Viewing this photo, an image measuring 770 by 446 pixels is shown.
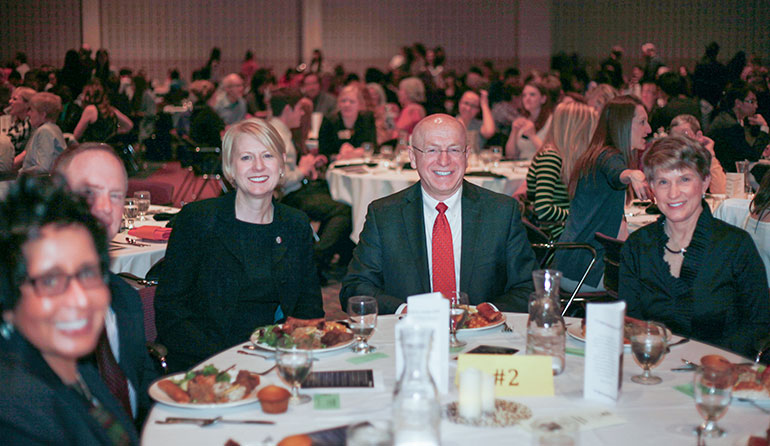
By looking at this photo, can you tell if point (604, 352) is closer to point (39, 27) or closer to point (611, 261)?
point (611, 261)

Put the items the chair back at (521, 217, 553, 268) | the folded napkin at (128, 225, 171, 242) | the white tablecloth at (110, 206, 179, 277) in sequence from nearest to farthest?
the white tablecloth at (110, 206, 179, 277) < the folded napkin at (128, 225, 171, 242) < the chair back at (521, 217, 553, 268)

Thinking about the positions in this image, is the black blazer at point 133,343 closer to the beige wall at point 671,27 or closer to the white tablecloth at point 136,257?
the white tablecloth at point 136,257

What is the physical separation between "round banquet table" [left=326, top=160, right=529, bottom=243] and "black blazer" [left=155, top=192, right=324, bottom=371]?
316cm

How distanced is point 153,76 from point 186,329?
57.6ft

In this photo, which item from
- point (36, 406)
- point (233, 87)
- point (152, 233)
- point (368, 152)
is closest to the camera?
point (36, 406)

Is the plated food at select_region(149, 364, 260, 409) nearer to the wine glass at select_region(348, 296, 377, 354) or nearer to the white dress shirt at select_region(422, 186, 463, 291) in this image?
the wine glass at select_region(348, 296, 377, 354)

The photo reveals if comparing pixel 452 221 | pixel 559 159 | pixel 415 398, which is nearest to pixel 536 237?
pixel 559 159

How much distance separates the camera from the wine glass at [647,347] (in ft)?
6.41

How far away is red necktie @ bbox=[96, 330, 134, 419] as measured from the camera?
196cm

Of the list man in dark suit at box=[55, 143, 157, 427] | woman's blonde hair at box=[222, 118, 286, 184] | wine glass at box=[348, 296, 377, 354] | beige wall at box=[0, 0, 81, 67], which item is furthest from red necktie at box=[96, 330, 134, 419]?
beige wall at box=[0, 0, 81, 67]

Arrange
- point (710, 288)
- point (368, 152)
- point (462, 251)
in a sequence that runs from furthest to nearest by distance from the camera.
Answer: point (368, 152) → point (462, 251) → point (710, 288)

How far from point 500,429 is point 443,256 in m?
1.46

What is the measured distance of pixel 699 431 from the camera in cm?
164

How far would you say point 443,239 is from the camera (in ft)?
10.2
